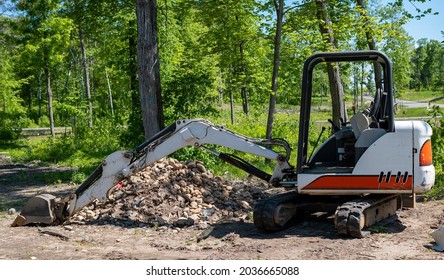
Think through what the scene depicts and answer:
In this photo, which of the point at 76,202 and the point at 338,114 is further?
the point at 338,114

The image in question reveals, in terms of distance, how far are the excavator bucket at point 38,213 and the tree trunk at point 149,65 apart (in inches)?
200

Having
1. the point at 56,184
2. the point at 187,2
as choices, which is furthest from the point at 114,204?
the point at 187,2

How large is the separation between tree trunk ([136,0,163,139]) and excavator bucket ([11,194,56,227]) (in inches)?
200

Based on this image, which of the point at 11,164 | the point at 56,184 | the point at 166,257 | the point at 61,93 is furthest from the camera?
the point at 61,93

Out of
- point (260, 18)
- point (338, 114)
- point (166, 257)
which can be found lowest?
point (166, 257)

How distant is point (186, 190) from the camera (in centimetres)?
1038

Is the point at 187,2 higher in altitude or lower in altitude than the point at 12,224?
higher

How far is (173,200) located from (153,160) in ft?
3.31

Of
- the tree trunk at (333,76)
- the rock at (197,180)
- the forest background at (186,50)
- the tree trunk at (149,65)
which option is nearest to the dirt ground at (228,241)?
the rock at (197,180)

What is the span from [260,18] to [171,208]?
31.9 ft

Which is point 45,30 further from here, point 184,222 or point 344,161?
point 344,161

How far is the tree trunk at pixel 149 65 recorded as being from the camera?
46.2 feet
